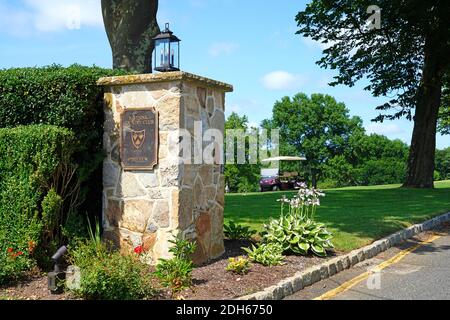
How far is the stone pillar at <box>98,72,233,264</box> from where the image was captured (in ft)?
20.4

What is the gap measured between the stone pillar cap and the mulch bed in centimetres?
245

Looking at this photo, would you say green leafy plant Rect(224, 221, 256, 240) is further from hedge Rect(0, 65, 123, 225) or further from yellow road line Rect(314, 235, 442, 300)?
hedge Rect(0, 65, 123, 225)

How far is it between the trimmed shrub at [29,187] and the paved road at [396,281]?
3149mm

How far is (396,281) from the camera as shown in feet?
20.7

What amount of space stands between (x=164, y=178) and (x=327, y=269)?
247cm

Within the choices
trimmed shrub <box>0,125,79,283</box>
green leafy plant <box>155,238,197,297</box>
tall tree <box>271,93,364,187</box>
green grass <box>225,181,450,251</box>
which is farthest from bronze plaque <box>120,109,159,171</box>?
tall tree <box>271,93,364,187</box>

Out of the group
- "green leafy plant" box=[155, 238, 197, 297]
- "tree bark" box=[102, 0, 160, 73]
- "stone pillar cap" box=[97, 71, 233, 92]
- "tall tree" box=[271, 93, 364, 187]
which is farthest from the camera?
"tall tree" box=[271, 93, 364, 187]

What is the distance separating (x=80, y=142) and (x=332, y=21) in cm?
1673

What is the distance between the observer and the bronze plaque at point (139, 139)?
633cm

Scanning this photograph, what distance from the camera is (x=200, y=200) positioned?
6648 millimetres

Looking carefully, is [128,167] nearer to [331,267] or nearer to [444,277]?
[331,267]

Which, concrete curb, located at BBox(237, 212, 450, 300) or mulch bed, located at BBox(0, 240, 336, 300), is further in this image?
concrete curb, located at BBox(237, 212, 450, 300)
